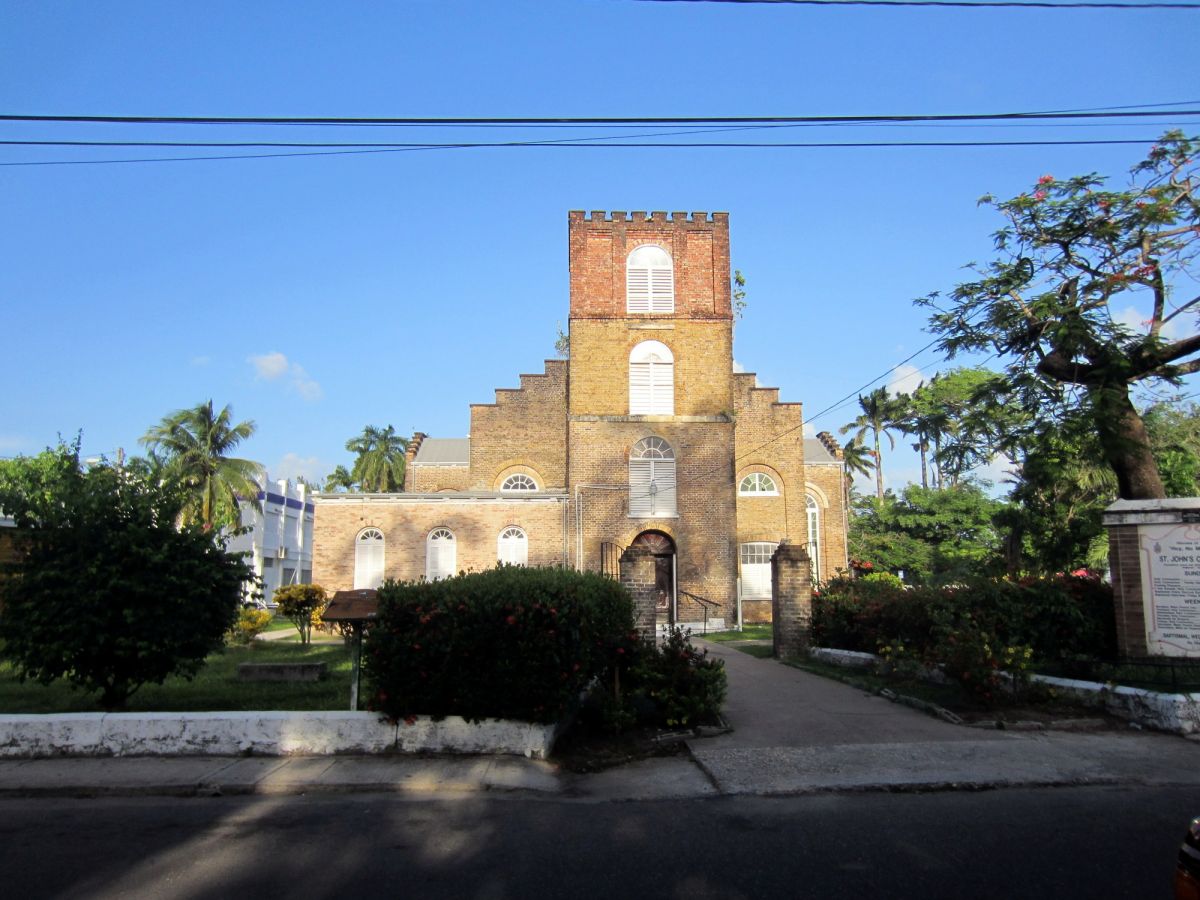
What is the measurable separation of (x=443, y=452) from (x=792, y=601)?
2770 cm

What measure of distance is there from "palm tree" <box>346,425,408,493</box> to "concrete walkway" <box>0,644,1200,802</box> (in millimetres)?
63537

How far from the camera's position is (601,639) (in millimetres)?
9469

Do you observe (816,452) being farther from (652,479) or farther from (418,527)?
(418,527)

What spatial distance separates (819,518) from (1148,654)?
28.3 m

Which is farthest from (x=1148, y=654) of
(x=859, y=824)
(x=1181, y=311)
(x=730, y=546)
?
(x=730, y=546)

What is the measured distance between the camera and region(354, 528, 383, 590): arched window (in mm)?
31594

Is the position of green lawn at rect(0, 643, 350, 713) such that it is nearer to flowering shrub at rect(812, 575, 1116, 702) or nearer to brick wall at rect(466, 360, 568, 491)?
flowering shrub at rect(812, 575, 1116, 702)

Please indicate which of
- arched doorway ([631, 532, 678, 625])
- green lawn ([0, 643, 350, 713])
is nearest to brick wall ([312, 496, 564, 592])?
arched doorway ([631, 532, 678, 625])

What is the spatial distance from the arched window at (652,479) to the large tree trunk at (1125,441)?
65.2ft

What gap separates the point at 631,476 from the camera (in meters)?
32.9

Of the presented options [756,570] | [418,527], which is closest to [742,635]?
[756,570]

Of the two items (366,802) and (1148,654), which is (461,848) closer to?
(366,802)

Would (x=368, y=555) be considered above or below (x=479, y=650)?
above

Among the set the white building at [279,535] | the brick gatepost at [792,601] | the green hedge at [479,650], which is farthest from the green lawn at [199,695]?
the white building at [279,535]
